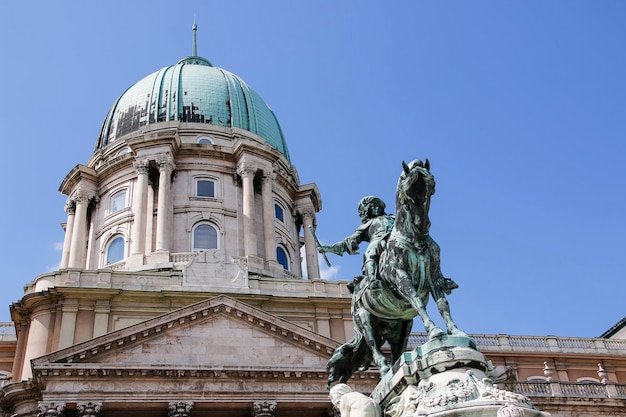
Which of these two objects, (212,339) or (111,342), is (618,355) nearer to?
(212,339)

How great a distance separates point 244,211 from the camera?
4500cm

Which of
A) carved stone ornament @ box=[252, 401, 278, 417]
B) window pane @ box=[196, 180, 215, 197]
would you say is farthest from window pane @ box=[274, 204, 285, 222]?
carved stone ornament @ box=[252, 401, 278, 417]

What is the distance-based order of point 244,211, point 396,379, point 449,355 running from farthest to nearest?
point 244,211 → point 396,379 → point 449,355

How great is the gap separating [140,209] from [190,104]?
10.1 meters

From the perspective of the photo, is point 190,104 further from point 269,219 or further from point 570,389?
point 570,389

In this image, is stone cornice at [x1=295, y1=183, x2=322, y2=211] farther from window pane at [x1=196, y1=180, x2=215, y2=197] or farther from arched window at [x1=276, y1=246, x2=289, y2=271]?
window pane at [x1=196, y1=180, x2=215, y2=197]

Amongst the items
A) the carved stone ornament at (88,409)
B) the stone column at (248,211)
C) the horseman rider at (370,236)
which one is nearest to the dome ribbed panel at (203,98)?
the stone column at (248,211)

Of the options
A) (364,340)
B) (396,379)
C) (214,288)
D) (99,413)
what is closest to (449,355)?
(396,379)

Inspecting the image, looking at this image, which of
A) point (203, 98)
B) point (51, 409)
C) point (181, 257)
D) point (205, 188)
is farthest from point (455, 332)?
point (203, 98)

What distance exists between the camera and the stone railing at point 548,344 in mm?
41500

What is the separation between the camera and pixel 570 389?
34844mm

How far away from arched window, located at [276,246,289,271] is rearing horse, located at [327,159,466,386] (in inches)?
1478

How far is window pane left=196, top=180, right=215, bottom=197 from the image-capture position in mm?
47031

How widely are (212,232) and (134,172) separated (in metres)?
6.76
